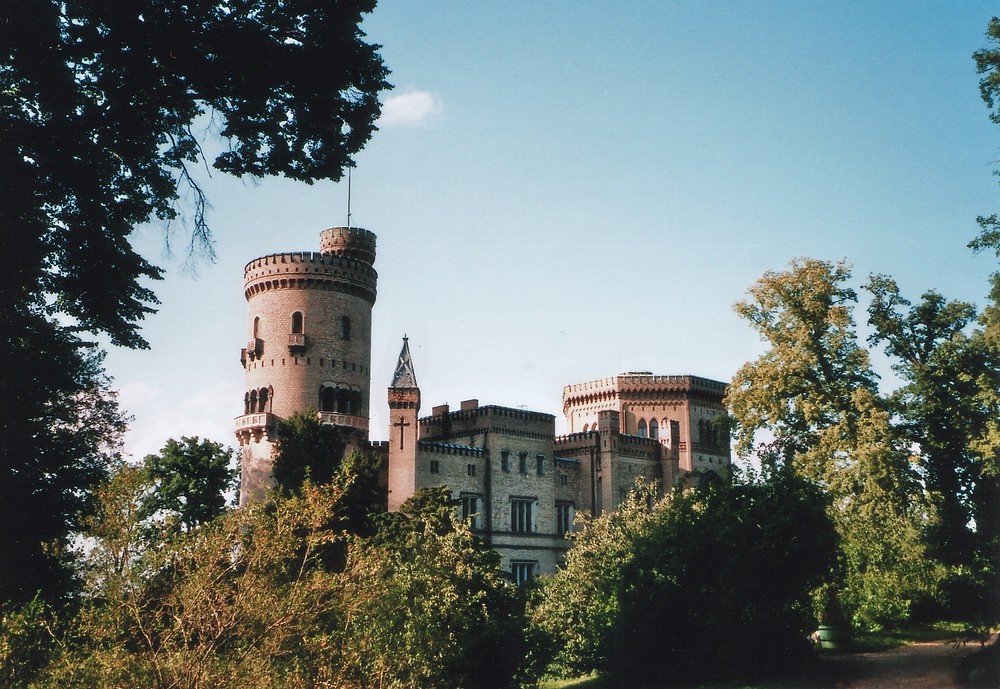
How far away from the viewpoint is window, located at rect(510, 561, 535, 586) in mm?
46381

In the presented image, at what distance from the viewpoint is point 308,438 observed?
3597cm

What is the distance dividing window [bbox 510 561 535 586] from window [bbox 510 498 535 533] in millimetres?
1687

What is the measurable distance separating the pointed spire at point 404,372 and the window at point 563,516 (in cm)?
1186

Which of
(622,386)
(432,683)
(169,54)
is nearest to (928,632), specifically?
(432,683)

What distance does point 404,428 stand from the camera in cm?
4312

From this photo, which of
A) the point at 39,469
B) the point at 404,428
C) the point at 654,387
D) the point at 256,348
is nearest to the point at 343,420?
the point at 404,428

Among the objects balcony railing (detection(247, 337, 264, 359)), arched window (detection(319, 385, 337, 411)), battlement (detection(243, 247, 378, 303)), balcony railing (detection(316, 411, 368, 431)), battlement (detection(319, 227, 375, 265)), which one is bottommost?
balcony railing (detection(316, 411, 368, 431))

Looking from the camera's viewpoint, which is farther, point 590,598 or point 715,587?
point 590,598

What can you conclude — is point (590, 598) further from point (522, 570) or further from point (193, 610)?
point (193, 610)

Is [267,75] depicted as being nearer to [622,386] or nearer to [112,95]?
[112,95]

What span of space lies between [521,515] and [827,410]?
2129 centimetres

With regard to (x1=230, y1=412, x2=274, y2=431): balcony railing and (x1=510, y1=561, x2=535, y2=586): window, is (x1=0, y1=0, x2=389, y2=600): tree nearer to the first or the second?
(x1=230, y1=412, x2=274, y2=431): balcony railing

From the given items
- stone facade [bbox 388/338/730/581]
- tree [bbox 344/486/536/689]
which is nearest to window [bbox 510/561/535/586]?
stone facade [bbox 388/338/730/581]

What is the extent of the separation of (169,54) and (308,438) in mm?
25715
